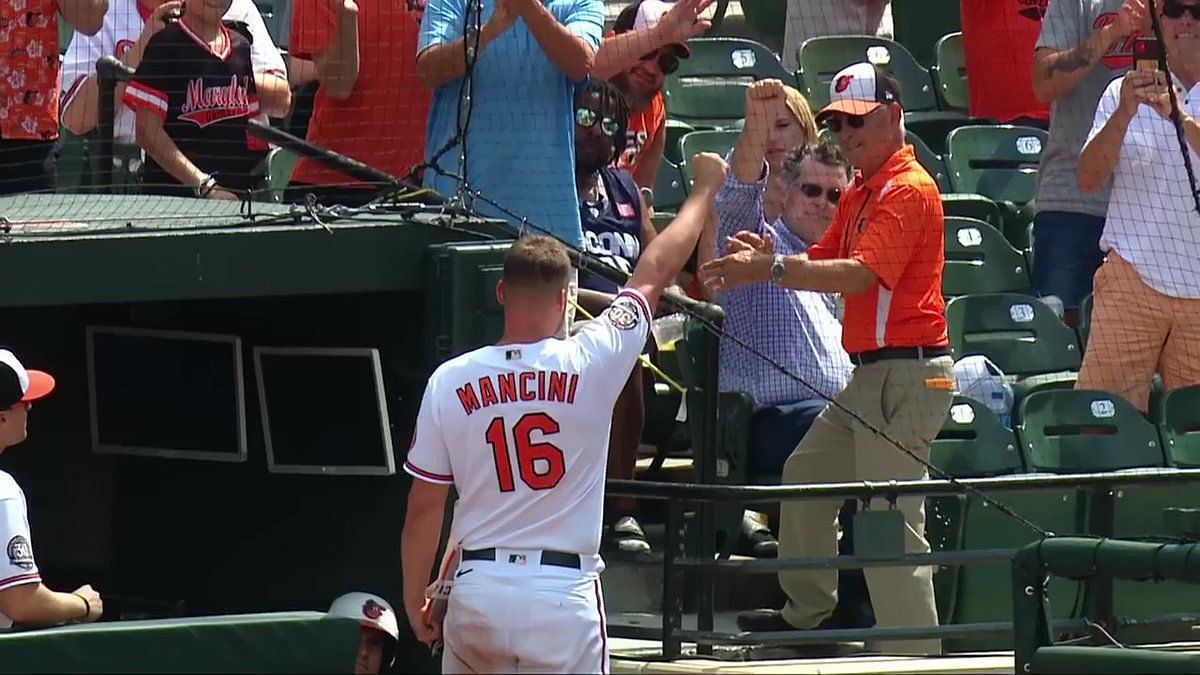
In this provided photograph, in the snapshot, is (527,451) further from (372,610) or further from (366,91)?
Answer: (366,91)

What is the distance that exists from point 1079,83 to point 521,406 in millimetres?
4995

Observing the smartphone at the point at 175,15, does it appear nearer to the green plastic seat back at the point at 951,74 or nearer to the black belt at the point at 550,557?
the black belt at the point at 550,557

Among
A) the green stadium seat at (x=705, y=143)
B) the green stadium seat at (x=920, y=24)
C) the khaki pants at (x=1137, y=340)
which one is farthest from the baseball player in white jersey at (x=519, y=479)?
the green stadium seat at (x=920, y=24)

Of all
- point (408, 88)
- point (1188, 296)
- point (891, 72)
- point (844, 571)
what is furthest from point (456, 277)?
point (891, 72)

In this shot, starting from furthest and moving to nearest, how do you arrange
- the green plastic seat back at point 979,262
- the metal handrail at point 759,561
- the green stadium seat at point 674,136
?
1. the green stadium seat at point 674,136
2. the green plastic seat back at point 979,262
3. the metal handrail at point 759,561

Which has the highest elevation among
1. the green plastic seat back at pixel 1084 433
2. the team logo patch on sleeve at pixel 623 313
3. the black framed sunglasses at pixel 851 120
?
the black framed sunglasses at pixel 851 120

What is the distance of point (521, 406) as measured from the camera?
5.40 meters

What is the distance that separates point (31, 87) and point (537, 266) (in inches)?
Result: 132

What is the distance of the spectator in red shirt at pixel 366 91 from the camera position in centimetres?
747

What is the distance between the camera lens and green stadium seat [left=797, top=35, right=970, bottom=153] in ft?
35.4

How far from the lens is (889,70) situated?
37.3ft

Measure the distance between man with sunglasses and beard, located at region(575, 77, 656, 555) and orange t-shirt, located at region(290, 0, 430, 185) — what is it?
1.87 ft

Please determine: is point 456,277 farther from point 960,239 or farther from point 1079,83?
point 1079,83

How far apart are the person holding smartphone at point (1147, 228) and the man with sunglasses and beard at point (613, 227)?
5.97 ft
